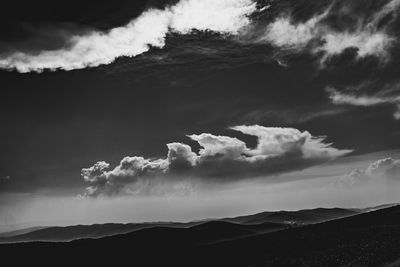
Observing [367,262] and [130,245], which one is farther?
[130,245]

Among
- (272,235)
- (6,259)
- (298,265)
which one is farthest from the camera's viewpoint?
(6,259)

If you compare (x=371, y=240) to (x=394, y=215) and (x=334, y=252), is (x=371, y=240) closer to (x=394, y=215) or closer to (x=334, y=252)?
(x=334, y=252)

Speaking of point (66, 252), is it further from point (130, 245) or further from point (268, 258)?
point (268, 258)

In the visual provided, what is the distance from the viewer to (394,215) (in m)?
117

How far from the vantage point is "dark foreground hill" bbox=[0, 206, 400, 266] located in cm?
7081

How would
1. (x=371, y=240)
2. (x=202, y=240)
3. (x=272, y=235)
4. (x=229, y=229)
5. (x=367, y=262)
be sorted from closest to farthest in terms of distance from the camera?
(x=367, y=262)
(x=371, y=240)
(x=272, y=235)
(x=202, y=240)
(x=229, y=229)

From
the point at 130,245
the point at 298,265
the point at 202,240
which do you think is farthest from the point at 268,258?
the point at 130,245

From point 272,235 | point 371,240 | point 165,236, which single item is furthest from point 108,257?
point 371,240

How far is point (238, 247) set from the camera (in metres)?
98.9

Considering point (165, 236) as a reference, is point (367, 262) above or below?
below

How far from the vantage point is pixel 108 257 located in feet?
363

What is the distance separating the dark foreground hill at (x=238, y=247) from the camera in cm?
7081

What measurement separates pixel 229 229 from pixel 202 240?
20.5 metres

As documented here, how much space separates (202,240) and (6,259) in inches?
2401
